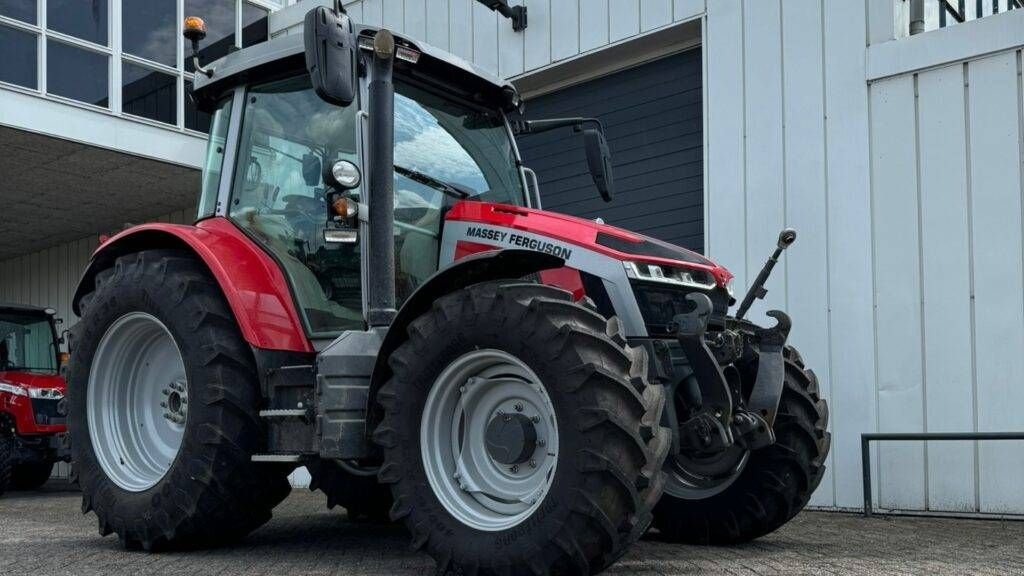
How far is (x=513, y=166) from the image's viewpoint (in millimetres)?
5879

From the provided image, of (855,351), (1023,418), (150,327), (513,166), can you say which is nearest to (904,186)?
(855,351)

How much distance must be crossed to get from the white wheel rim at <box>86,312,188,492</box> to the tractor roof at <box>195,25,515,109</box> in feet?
4.40

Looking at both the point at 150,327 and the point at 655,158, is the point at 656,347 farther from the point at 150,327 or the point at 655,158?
the point at 655,158

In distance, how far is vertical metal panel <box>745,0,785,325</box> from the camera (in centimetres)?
877

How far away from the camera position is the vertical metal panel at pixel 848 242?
26.7 ft

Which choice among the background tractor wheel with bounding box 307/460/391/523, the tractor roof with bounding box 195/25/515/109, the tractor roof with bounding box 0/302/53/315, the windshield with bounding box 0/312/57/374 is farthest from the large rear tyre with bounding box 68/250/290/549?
the tractor roof with bounding box 0/302/53/315

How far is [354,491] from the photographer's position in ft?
20.7

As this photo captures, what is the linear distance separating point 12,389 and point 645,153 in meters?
7.57

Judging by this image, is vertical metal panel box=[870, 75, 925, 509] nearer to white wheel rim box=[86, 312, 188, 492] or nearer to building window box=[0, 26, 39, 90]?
white wheel rim box=[86, 312, 188, 492]

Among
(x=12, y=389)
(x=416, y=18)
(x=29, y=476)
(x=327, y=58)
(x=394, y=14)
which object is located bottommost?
(x=29, y=476)

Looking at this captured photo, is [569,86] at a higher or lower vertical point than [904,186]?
higher

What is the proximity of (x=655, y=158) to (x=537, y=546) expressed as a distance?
20.8 ft

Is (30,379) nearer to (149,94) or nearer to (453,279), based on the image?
(149,94)

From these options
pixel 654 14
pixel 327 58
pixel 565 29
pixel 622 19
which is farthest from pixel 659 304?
pixel 565 29
